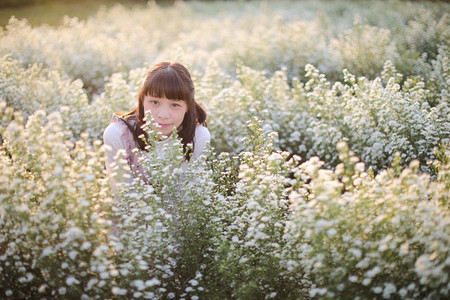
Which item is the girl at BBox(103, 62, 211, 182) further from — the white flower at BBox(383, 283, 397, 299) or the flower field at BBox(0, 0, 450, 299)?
the white flower at BBox(383, 283, 397, 299)

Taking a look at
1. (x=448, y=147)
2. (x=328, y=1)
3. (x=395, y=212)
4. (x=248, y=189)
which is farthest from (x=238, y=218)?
(x=328, y=1)

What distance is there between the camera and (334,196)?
2.69 m

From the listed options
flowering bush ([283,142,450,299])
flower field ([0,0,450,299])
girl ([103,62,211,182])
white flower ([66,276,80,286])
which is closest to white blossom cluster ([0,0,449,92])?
flower field ([0,0,450,299])

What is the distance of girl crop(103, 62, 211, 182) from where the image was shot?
3617 millimetres

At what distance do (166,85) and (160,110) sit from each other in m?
0.24

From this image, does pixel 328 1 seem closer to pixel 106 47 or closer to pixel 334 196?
pixel 106 47

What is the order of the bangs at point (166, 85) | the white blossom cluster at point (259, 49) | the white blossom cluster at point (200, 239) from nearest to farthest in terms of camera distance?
the white blossom cluster at point (200, 239)
the bangs at point (166, 85)
the white blossom cluster at point (259, 49)

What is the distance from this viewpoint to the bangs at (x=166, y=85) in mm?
3604

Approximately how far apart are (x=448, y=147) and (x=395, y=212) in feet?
4.84

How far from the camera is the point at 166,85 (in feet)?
11.8

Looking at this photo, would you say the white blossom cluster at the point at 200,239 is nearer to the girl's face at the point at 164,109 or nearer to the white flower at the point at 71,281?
the white flower at the point at 71,281

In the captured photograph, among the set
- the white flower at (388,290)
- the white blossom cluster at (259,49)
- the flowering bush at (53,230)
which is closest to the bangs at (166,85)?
the flowering bush at (53,230)

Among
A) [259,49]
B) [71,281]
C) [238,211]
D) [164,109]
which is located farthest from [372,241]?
[259,49]

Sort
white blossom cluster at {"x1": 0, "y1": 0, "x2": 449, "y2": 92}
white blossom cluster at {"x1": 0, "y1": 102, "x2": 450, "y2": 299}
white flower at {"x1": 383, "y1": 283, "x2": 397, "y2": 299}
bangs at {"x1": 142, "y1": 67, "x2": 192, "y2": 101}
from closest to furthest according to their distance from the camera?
1. white flower at {"x1": 383, "y1": 283, "x2": 397, "y2": 299}
2. white blossom cluster at {"x1": 0, "y1": 102, "x2": 450, "y2": 299}
3. bangs at {"x1": 142, "y1": 67, "x2": 192, "y2": 101}
4. white blossom cluster at {"x1": 0, "y1": 0, "x2": 449, "y2": 92}
